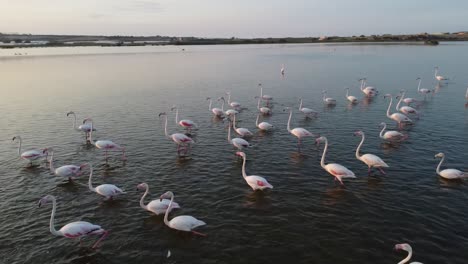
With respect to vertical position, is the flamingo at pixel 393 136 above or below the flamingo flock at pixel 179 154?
above

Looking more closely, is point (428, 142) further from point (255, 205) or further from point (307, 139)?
point (255, 205)

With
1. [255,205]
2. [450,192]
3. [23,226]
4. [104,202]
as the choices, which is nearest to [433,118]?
[450,192]

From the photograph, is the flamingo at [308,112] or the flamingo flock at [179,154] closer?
the flamingo flock at [179,154]

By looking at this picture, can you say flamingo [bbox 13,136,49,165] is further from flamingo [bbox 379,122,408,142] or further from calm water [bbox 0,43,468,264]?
flamingo [bbox 379,122,408,142]


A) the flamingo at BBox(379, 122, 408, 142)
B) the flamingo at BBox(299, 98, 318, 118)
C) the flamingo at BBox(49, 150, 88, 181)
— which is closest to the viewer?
the flamingo at BBox(49, 150, 88, 181)

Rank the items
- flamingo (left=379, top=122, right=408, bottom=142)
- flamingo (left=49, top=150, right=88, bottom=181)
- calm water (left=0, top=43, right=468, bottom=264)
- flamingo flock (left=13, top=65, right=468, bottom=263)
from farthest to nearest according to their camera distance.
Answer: flamingo (left=379, top=122, right=408, bottom=142) < flamingo (left=49, top=150, right=88, bottom=181) < flamingo flock (left=13, top=65, right=468, bottom=263) < calm water (left=0, top=43, right=468, bottom=264)

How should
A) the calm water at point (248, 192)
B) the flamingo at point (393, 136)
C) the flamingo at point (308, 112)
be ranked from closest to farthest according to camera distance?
the calm water at point (248, 192) → the flamingo at point (393, 136) → the flamingo at point (308, 112)

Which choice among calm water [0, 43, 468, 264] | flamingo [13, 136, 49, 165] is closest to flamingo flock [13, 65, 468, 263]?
flamingo [13, 136, 49, 165]

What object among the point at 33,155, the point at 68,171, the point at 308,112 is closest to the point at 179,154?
the point at 68,171

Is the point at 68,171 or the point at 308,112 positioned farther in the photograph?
the point at 308,112

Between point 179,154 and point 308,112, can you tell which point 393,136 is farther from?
point 179,154

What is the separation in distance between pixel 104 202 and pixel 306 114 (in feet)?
60.1

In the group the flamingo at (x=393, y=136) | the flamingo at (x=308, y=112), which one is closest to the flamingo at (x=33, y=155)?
the flamingo at (x=308, y=112)

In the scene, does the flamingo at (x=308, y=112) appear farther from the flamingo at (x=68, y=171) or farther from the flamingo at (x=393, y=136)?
the flamingo at (x=68, y=171)
